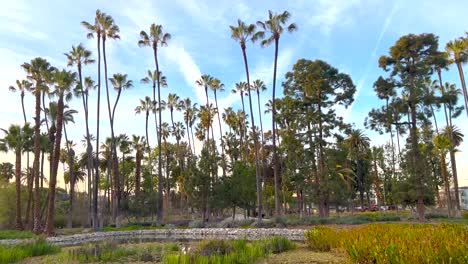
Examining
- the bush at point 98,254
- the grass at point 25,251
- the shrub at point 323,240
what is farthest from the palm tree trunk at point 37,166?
the shrub at point 323,240

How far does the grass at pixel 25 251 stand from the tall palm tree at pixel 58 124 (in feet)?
56.1

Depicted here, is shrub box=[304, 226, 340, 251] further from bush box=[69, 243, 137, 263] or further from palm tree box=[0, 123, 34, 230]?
palm tree box=[0, 123, 34, 230]

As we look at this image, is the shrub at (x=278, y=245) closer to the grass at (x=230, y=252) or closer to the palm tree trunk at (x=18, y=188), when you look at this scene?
the grass at (x=230, y=252)

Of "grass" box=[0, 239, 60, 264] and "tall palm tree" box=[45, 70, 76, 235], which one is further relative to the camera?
"tall palm tree" box=[45, 70, 76, 235]

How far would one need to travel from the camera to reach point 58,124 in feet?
103

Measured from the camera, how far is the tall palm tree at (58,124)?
30.8m

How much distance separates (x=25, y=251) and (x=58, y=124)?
19743mm

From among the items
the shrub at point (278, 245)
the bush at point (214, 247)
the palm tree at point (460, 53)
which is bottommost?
the shrub at point (278, 245)

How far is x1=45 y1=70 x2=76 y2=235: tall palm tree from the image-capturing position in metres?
30.8

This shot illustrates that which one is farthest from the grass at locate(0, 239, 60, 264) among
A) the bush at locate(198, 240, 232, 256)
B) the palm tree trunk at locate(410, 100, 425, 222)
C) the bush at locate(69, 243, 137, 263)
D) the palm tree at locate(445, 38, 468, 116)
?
the palm tree at locate(445, 38, 468, 116)

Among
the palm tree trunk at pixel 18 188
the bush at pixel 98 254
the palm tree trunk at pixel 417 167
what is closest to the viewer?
the bush at pixel 98 254

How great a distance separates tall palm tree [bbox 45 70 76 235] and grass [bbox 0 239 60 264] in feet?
56.1

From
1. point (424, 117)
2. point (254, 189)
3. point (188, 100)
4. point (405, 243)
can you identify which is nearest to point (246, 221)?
point (254, 189)

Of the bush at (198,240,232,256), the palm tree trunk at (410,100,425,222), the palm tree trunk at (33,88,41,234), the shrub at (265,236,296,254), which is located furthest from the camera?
the palm tree trunk at (33,88,41,234)
